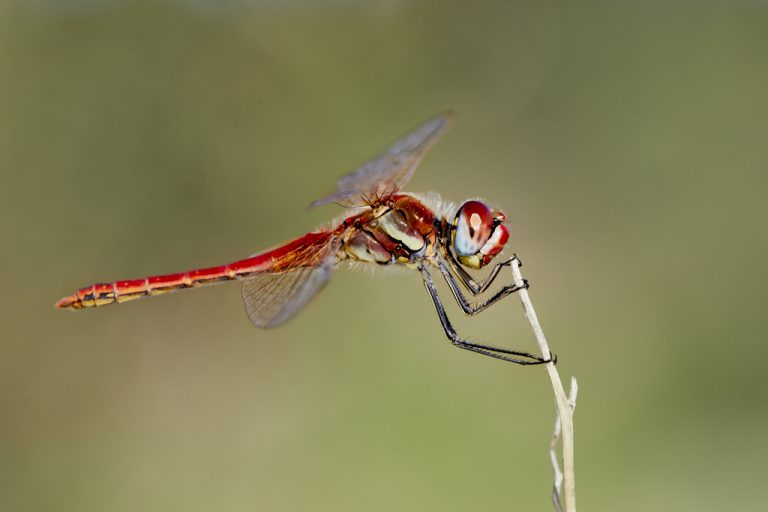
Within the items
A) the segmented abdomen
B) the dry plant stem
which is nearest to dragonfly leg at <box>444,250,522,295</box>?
the segmented abdomen

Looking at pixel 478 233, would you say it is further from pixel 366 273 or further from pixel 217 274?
pixel 366 273

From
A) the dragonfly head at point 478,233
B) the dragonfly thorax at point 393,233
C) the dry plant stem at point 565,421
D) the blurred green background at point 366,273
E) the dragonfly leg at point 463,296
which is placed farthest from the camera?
the blurred green background at point 366,273

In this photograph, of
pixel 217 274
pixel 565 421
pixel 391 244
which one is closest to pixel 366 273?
pixel 217 274

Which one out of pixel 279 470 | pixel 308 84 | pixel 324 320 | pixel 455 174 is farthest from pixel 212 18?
pixel 279 470

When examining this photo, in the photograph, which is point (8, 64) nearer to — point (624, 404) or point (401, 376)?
point (401, 376)

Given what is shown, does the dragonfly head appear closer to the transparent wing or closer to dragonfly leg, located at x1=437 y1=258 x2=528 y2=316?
dragonfly leg, located at x1=437 y1=258 x2=528 y2=316

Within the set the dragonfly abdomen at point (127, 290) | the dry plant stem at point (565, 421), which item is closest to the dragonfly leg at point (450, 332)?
the dry plant stem at point (565, 421)

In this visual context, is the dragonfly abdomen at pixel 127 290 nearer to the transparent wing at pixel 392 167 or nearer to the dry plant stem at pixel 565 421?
the transparent wing at pixel 392 167
